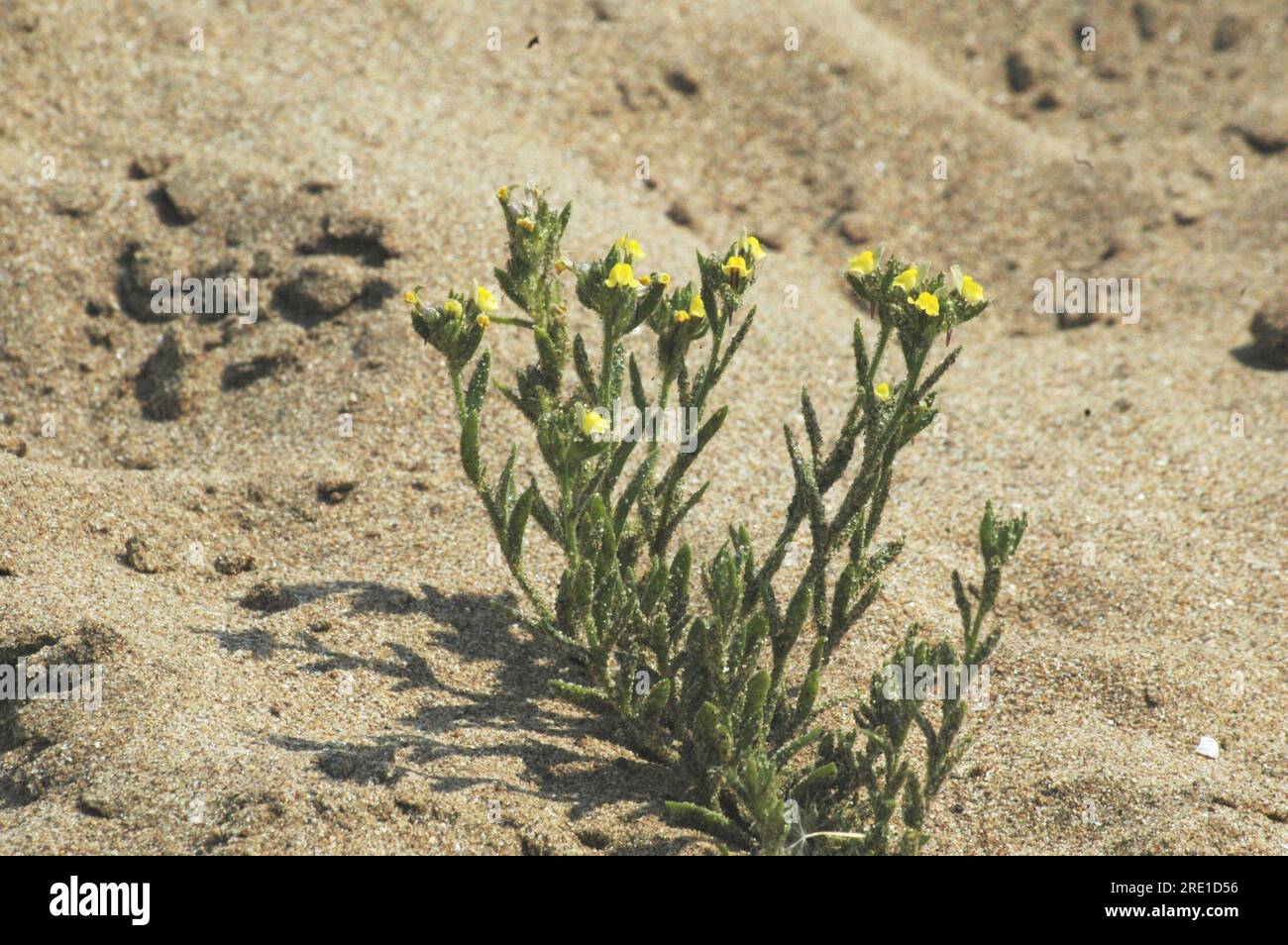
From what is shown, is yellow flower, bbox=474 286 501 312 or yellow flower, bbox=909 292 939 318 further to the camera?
yellow flower, bbox=474 286 501 312

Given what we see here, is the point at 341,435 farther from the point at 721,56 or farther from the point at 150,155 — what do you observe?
the point at 721,56

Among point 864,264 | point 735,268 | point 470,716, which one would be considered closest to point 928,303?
point 864,264

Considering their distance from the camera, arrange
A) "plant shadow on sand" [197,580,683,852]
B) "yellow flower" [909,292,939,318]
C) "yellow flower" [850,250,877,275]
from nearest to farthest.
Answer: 1. "yellow flower" [909,292,939,318]
2. "yellow flower" [850,250,877,275]
3. "plant shadow on sand" [197,580,683,852]

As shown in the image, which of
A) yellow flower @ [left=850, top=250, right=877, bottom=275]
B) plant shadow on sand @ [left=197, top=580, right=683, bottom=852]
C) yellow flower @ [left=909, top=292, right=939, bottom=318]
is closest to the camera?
yellow flower @ [left=909, top=292, right=939, bottom=318]

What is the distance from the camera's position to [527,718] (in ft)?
10.3

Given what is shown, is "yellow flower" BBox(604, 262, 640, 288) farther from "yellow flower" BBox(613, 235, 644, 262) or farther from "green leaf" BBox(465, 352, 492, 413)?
"green leaf" BBox(465, 352, 492, 413)

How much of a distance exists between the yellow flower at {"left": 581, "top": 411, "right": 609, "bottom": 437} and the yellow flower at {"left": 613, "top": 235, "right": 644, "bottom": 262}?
387mm

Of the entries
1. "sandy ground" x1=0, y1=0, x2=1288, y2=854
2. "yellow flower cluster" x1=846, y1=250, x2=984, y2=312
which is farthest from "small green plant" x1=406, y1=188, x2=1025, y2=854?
"sandy ground" x1=0, y1=0, x2=1288, y2=854

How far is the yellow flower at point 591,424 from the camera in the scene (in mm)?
2719

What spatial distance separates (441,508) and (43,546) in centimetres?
112

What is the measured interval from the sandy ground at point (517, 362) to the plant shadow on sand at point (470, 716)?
12 mm

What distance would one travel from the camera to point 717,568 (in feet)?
9.36

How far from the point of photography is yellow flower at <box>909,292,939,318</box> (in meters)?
2.63
